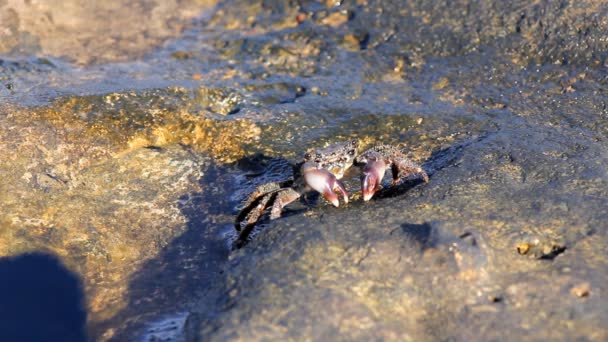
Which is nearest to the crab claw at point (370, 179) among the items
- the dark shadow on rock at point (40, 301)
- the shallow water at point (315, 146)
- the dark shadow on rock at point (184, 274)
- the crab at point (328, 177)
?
the crab at point (328, 177)

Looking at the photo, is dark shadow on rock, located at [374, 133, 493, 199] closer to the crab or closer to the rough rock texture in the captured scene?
the crab

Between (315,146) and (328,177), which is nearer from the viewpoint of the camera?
(328,177)

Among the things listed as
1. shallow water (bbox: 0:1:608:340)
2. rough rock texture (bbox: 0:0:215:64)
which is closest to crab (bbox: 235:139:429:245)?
shallow water (bbox: 0:1:608:340)

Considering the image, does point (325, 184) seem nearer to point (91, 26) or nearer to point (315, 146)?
point (315, 146)

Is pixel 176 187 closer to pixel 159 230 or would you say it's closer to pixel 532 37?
pixel 159 230

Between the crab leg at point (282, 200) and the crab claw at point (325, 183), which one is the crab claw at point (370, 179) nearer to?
the crab claw at point (325, 183)

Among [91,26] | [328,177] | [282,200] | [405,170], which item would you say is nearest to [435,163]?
[405,170]

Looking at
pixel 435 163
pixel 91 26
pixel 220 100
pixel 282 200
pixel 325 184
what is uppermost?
pixel 91 26

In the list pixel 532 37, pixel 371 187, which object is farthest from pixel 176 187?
Answer: pixel 532 37
